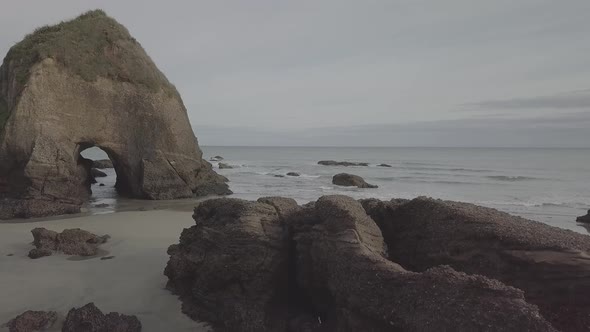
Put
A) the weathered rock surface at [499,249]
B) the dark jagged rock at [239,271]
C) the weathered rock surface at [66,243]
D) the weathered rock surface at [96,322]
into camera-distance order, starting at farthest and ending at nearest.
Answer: the weathered rock surface at [66,243]
the dark jagged rock at [239,271]
the weathered rock surface at [96,322]
the weathered rock surface at [499,249]

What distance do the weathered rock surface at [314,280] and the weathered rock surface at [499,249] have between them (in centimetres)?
58

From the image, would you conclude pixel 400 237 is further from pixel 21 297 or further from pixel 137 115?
pixel 137 115

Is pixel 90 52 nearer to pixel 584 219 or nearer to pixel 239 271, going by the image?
pixel 239 271

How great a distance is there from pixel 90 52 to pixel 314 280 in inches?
680

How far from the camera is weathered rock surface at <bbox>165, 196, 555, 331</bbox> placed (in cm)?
365

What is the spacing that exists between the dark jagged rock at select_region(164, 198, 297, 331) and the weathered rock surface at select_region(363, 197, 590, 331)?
1.73 meters

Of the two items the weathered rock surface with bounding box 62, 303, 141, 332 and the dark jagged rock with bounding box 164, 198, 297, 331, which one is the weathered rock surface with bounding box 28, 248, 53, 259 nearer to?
the weathered rock surface with bounding box 62, 303, 141, 332

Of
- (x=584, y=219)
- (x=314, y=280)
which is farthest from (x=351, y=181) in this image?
(x=314, y=280)

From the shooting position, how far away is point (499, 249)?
470 cm

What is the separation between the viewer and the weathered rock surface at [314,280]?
3652mm

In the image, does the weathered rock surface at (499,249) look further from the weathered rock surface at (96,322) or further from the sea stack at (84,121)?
the sea stack at (84,121)

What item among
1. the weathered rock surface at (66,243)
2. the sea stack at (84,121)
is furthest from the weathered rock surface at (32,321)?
the sea stack at (84,121)

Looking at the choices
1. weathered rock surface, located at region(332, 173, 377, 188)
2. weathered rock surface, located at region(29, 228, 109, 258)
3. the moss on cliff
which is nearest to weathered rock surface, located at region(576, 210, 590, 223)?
weathered rock surface, located at region(332, 173, 377, 188)

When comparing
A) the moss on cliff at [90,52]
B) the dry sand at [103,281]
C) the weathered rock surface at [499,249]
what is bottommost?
the dry sand at [103,281]
